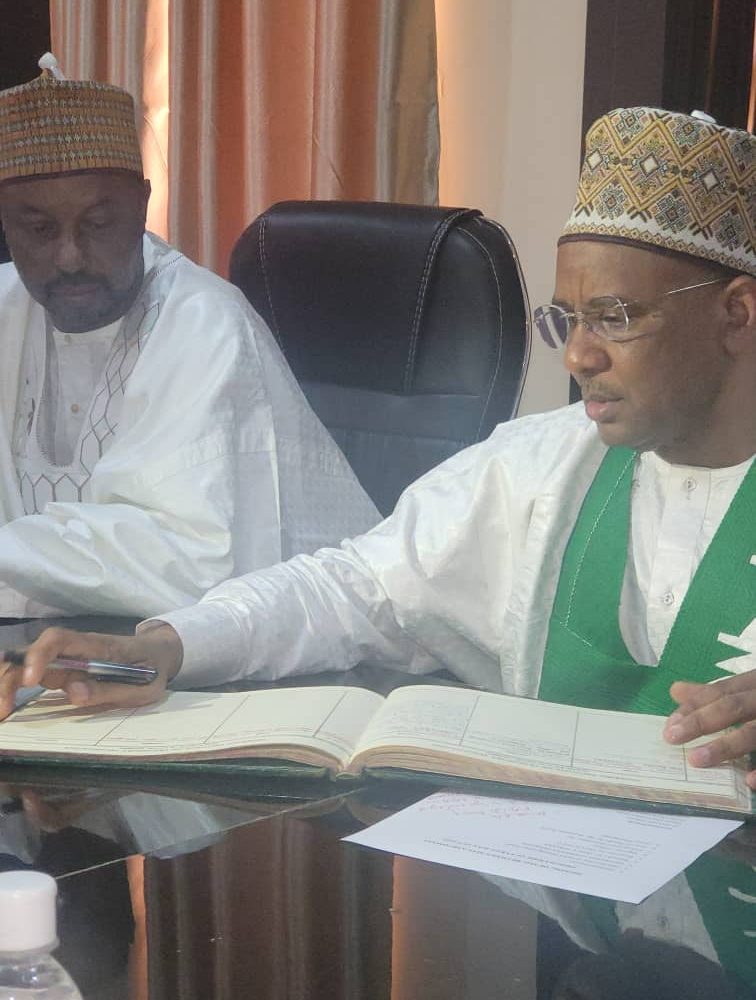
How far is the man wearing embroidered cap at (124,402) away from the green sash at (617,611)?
706 millimetres

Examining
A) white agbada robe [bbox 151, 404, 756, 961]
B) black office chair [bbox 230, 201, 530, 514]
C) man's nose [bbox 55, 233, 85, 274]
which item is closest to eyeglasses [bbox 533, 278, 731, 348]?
white agbada robe [bbox 151, 404, 756, 961]

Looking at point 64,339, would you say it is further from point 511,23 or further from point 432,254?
point 511,23

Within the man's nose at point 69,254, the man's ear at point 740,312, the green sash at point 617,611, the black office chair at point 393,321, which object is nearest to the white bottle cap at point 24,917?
the green sash at point 617,611

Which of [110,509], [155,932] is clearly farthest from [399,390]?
[155,932]

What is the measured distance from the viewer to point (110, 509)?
2.30 m

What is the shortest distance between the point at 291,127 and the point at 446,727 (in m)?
2.59

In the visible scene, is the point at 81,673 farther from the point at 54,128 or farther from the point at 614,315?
the point at 54,128

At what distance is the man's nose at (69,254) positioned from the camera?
249 cm

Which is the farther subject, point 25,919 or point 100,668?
point 100,668

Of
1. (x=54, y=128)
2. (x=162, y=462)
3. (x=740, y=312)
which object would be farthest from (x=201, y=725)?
(x=54, y=128)

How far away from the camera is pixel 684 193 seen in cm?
165

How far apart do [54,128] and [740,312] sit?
136 cm

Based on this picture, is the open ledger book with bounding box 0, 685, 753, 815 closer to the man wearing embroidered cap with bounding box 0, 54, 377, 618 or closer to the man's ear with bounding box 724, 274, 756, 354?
the man's ear with bounding box 724, 274, 756, 354

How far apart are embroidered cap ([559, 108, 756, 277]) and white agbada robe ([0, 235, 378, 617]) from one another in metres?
0.90
